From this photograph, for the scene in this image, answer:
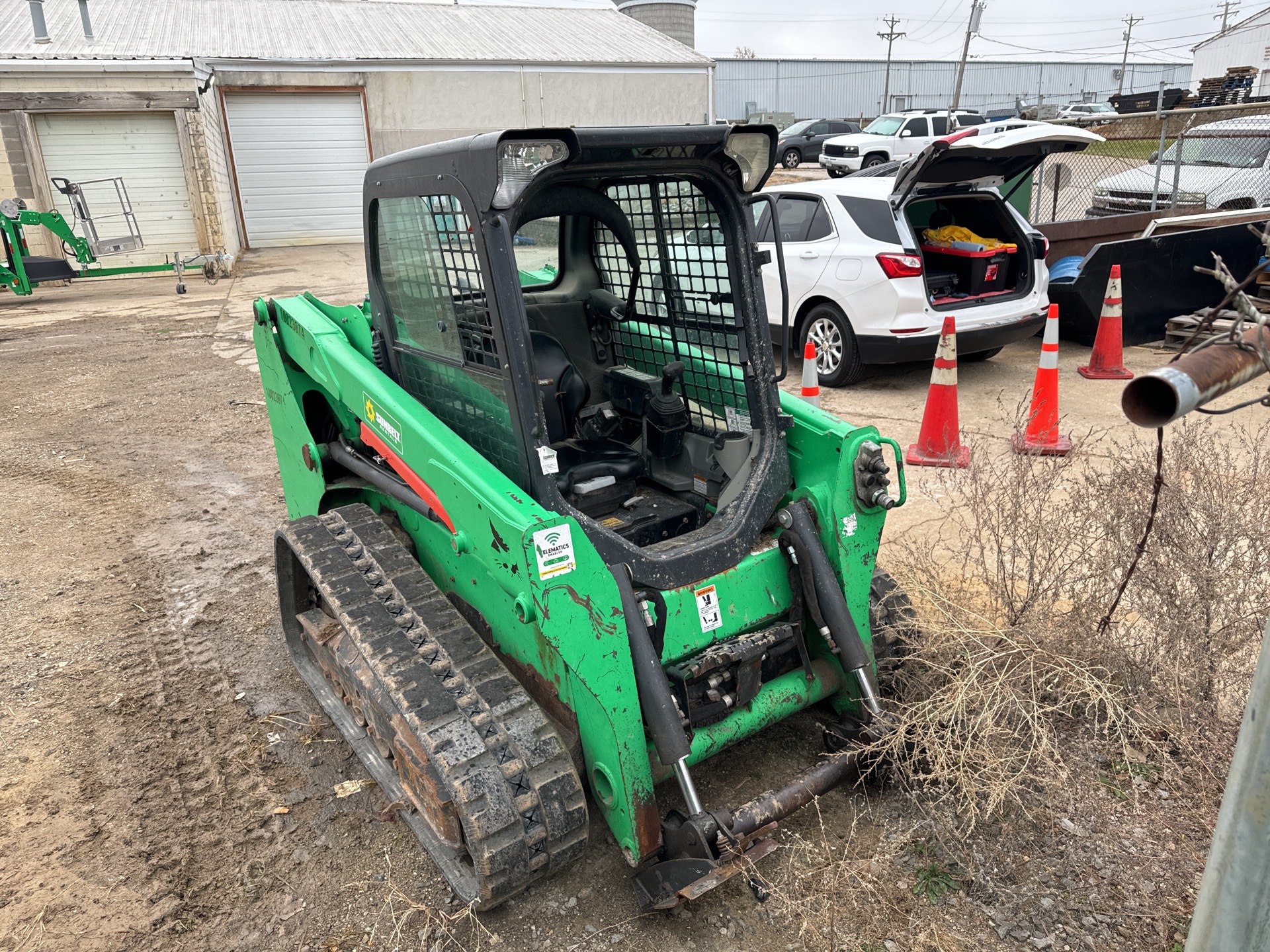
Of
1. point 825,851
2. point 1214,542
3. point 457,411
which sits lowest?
point 825,851

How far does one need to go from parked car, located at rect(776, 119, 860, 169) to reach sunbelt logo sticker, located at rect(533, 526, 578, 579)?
31.3m

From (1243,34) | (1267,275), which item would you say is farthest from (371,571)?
(1243,34)

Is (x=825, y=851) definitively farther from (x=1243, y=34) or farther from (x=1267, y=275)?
(x=1243, y=34)

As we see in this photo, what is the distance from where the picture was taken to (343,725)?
3.51 meters

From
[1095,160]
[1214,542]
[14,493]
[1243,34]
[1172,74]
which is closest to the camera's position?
[1214,542]

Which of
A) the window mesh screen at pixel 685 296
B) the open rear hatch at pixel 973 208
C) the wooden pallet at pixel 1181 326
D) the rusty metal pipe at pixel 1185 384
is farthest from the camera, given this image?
the wooden pallet at pixel 1181 326

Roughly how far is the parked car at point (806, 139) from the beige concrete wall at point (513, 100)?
767 cm

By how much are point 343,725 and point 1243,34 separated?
54.5 meters

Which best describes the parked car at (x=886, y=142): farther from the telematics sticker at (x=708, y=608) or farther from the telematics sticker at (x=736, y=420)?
the telematics sticker at (x=708, y=608)

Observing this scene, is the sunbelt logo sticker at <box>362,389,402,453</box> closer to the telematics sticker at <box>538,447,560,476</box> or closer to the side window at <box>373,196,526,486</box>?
the side window at <box>373,196,526,486</box>

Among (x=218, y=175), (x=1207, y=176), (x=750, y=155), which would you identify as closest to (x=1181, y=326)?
(x=1207, y=176)

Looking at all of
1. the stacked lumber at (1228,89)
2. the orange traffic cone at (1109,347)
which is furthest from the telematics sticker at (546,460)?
the stacked lumber at (1228,89)

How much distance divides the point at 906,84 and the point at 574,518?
78.9 metres

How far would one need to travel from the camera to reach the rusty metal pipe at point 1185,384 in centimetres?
130
